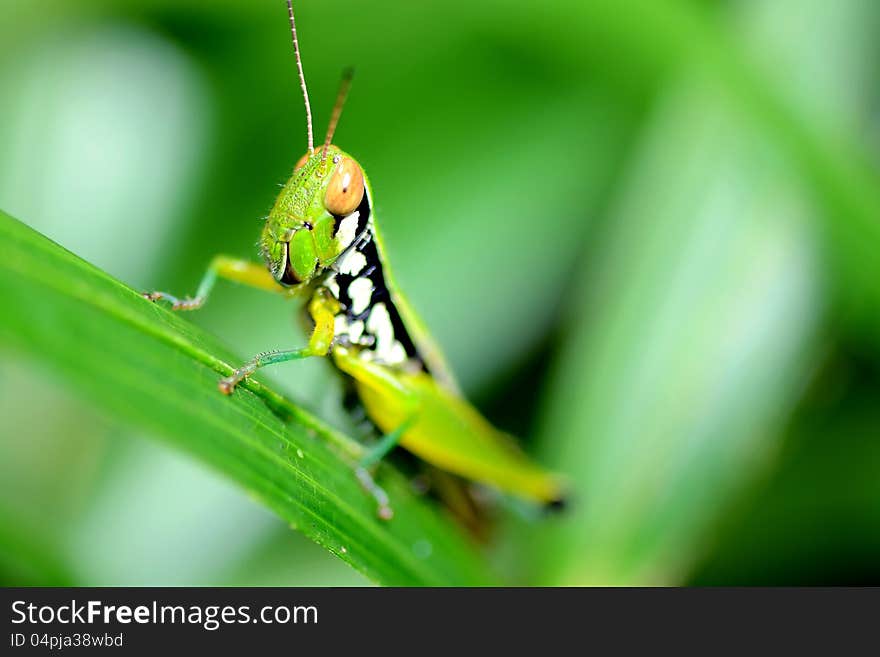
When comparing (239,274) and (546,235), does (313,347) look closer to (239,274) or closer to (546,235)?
(239,274)

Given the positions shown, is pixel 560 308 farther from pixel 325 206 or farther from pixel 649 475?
pixel 325 206

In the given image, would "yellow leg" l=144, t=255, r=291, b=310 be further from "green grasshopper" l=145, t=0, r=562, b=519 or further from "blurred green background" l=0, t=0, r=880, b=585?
"blurred green background" l=0, t=0, r=880, b=585

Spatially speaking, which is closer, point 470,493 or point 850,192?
point 470,493

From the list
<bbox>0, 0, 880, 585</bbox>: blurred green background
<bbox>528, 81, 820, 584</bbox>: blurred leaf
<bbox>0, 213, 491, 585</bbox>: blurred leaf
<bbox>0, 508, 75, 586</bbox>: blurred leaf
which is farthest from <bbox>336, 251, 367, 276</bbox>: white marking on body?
<bbox>528, 81, 820, 584</bbox>: blurred leaf

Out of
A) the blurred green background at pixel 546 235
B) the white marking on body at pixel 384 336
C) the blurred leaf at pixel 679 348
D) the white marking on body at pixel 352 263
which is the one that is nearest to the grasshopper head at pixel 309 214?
the white marking on body at pixel 352 263

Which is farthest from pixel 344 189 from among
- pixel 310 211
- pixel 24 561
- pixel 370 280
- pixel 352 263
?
pixel 24 561

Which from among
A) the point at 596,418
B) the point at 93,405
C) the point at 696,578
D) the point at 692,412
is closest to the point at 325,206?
the point at 93,405
